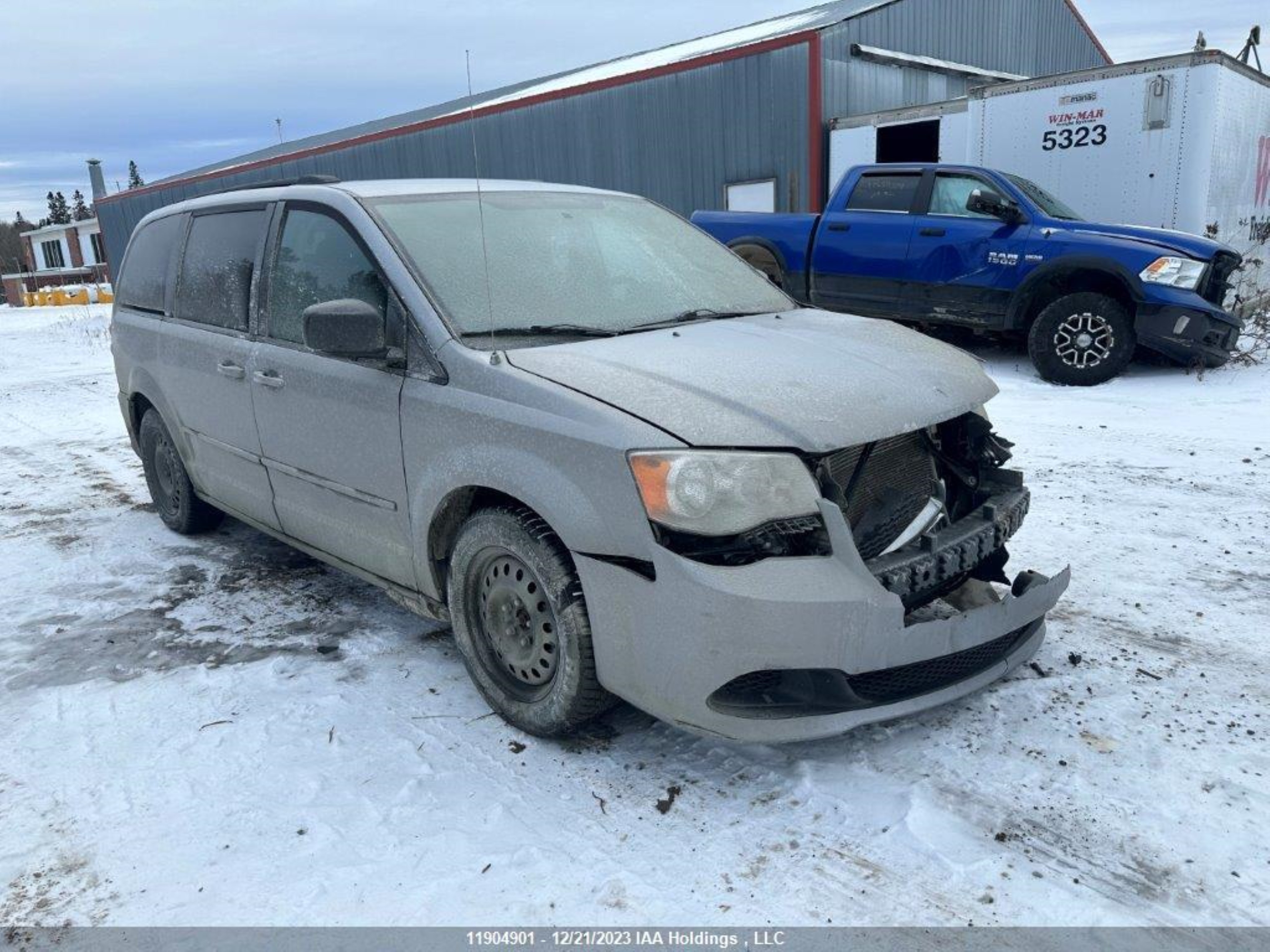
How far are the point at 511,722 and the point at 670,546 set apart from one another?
0.98m

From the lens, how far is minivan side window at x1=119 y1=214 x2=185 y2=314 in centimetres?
479

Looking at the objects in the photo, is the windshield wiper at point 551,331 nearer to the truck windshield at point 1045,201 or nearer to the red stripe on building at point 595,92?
the red stripe on building at point 595,92

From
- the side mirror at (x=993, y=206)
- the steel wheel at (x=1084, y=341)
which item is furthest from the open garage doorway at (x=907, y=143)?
the steel wheel at (x=1084, y=341)

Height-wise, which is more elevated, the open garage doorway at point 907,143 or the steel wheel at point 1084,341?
the open garage doorway at point 907,143

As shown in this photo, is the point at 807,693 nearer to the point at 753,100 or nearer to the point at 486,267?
the point at 486,267

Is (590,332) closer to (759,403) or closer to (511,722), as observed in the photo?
(759,403)

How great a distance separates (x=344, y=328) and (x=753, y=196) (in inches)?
504

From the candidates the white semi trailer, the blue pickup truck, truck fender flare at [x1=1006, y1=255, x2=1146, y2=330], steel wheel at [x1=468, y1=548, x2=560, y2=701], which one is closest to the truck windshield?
the blue pickup truck

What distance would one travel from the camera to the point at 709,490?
94.9 inches

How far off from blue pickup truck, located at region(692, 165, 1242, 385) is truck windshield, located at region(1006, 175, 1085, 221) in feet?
0.07

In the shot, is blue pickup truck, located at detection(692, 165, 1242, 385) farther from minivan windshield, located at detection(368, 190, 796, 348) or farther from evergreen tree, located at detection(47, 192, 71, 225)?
evergreen tree, located at detection(47, 192, 71, 225)

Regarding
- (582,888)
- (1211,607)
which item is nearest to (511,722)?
(582,888)

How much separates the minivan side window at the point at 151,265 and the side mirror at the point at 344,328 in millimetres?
2196

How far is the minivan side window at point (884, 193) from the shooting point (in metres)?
9.21
